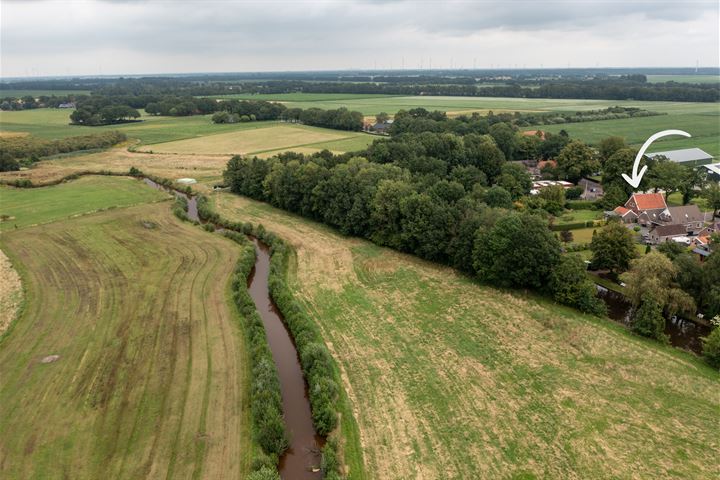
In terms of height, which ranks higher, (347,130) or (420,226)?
(347,130)

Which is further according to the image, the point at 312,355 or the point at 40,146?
the point at 40,146

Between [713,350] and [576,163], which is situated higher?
[576,163]

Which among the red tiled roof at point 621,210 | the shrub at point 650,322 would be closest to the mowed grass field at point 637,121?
the red tiled roof at point 621,210

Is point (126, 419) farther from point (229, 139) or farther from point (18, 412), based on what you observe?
point (229, 139)

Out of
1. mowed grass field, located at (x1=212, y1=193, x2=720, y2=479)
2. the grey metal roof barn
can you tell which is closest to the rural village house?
mowed grass field, located at (x1=212, y1=193, x2=720, y2=479)

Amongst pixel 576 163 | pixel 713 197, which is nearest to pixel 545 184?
pixel 576 163

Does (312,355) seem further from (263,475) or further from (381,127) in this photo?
(381,127)

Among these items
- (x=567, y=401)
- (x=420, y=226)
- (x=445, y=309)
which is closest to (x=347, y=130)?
(x=420, y=226)
